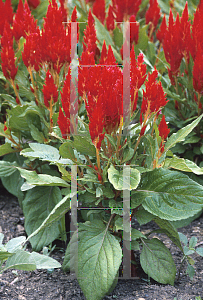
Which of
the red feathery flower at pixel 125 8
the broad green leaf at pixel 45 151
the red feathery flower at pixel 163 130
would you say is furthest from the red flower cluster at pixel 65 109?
the red feathery flower at pixel 125 8

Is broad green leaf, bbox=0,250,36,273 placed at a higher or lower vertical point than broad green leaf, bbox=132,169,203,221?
lower

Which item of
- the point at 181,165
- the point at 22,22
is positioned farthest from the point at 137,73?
the point at 22,22

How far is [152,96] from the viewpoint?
1721 mm

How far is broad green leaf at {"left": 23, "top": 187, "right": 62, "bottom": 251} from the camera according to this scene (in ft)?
7.88

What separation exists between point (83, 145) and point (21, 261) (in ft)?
2.18

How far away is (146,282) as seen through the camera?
2.10m

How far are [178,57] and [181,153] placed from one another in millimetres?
795

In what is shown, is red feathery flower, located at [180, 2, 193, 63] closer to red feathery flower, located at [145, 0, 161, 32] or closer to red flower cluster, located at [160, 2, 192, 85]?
red flower cluster, located at [160, 2, 192, 85]

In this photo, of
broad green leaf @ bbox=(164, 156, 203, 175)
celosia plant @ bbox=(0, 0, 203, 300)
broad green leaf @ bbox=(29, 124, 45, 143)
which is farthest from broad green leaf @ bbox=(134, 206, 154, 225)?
broad green leaf @ bbox=(29, 124, 45, 143)

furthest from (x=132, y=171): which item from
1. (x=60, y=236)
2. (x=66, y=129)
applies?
(x=60, y=236)

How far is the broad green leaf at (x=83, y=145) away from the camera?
184 cm

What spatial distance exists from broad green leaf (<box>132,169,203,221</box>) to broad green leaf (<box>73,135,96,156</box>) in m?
0.33
